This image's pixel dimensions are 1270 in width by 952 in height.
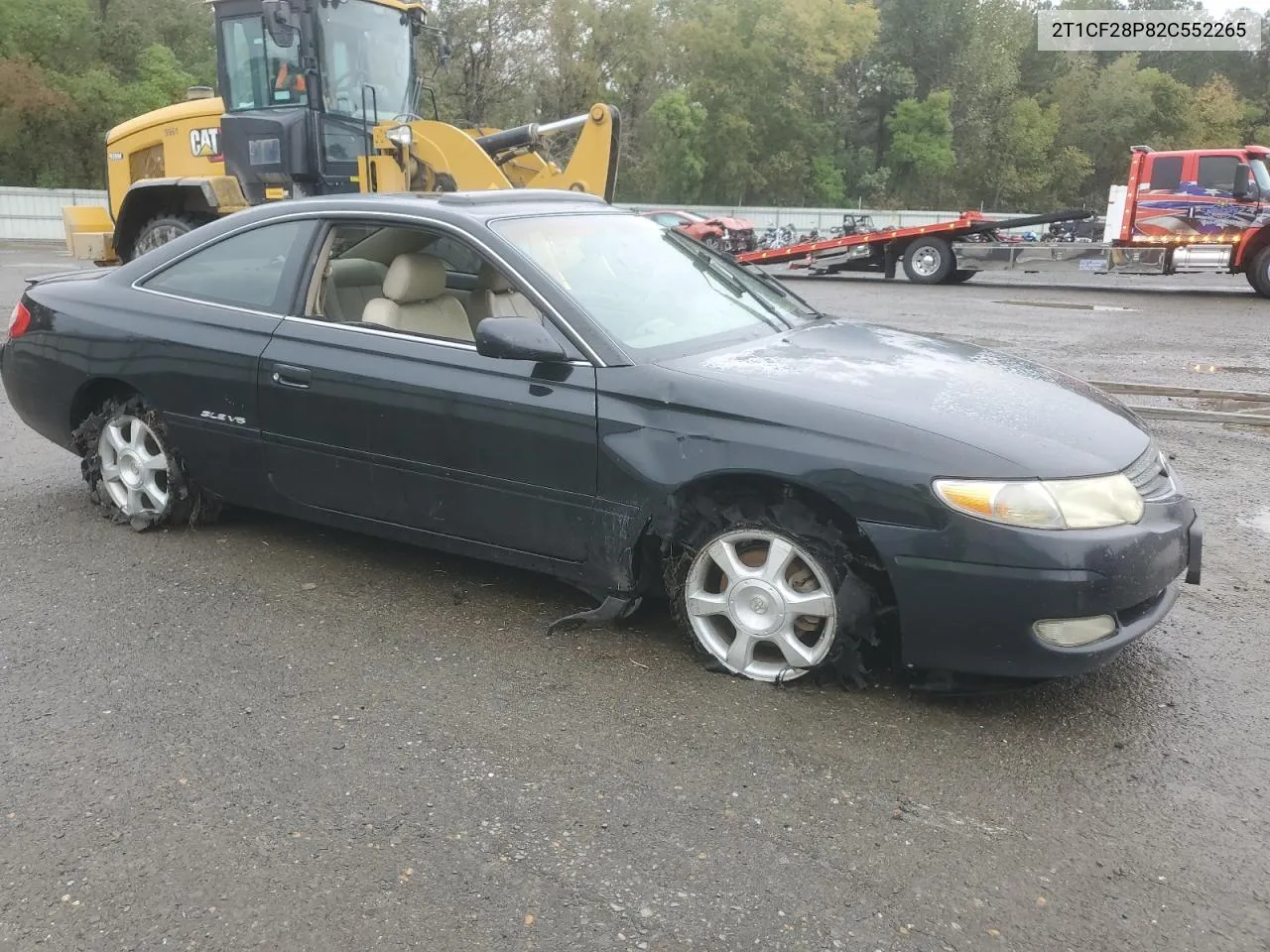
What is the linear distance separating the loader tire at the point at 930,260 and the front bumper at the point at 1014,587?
1855cm

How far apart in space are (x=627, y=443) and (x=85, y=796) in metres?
1.86

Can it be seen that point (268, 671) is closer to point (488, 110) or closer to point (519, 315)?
point (519, 315)

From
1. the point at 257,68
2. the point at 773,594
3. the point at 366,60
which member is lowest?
the point at 773,594

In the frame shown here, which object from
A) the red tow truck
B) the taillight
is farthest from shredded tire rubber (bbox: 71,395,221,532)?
the red tow truck

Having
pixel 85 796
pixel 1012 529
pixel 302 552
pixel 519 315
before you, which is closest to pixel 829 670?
pixel 1012 529

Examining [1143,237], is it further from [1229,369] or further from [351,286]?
[351,286]

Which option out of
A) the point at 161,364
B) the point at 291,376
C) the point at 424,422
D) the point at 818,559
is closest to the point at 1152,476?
the point at 818,559

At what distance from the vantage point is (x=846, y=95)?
56.7 metres

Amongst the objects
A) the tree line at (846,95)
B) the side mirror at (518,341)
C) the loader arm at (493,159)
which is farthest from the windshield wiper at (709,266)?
the tree line at (846,95)

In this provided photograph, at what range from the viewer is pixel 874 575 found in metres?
3.37

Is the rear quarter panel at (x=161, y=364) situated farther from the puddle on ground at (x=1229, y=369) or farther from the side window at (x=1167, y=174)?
the side window at (x=1167, y=174)

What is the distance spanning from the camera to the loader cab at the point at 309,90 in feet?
38.2

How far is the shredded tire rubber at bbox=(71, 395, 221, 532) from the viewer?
4773 mm

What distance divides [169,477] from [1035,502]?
3.62m
